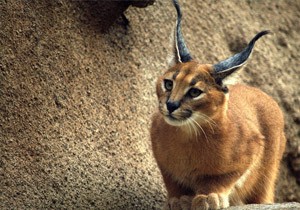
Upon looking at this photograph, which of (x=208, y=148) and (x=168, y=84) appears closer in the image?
(x=168, y=84)

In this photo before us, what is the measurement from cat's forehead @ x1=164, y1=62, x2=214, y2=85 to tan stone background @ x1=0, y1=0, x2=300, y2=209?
45.4 inches

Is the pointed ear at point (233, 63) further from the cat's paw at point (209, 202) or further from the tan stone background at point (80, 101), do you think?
the tan stone background at point (80, 101)

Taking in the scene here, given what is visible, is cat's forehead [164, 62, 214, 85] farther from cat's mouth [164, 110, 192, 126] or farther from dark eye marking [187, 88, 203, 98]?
cat's mouth [164, 110, 192, 126]

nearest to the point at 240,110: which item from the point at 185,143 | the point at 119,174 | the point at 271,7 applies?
the point at 185,143

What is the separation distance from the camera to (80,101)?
23.6 ft

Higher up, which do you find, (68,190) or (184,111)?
(184,111)

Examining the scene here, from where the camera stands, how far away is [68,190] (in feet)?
22.1

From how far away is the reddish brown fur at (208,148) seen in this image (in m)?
6.40

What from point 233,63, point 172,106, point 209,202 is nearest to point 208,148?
point 209,202

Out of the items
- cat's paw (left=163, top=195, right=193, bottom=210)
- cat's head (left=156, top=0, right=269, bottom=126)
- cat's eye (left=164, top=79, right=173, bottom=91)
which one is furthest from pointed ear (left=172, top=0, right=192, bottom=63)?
cat's paw (left=163, top=195, right=193, bottom=210)

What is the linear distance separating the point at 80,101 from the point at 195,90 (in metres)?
1.37

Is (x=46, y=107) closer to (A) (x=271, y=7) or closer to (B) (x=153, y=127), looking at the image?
(B) (x=153, y=127)

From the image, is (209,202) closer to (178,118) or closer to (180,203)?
(180,203)

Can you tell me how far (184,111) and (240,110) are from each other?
103 cm
